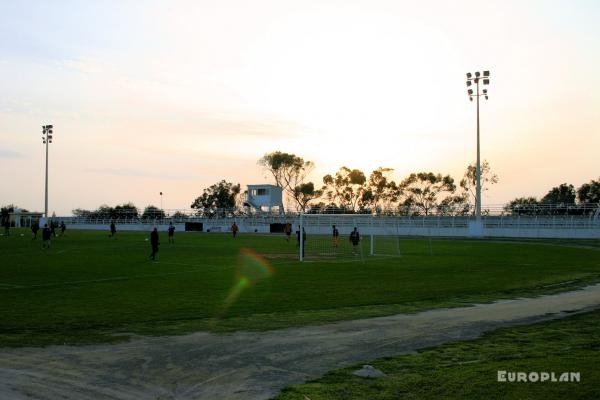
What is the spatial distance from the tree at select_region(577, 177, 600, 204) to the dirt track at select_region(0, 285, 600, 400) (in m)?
109

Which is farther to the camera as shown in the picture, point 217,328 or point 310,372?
point 217,328

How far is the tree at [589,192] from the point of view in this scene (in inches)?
4332

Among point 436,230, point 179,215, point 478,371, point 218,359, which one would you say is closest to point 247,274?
point 218,359

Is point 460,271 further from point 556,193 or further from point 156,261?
point 556,193

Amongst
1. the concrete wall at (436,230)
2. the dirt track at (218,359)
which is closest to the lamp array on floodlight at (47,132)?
the concrete wall at (436,230)

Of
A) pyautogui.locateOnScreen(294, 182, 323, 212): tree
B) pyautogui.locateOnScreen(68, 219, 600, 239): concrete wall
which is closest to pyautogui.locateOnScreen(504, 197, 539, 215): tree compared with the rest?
pyautogui.locateOnScreen(68, 219, 600, 239): concrete wall

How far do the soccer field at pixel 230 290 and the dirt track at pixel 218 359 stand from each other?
0.95 meters

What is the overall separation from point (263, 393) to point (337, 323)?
5112 millimetres

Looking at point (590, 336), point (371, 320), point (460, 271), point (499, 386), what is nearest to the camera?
point (499, 386)

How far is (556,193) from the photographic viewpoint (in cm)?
11981

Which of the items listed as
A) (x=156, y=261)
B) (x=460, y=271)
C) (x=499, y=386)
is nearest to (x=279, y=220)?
(x=156, y=261)

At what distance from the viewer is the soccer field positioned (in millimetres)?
12258

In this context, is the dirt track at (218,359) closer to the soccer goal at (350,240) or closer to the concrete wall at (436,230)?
the soccer goal at (350,240)

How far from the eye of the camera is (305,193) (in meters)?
126
